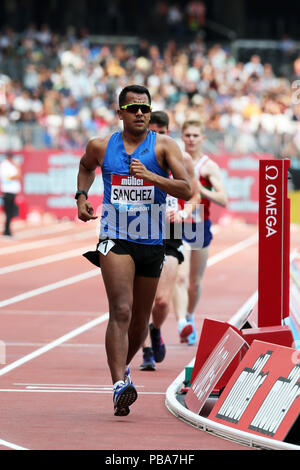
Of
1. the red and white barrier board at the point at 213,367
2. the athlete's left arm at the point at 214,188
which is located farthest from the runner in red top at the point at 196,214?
the red and white barrier board at the point at 213,367

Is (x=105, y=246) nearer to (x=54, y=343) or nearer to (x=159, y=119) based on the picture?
(x=159, y=119)

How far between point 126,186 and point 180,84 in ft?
94.4

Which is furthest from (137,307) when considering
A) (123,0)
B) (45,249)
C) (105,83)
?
(123,0)

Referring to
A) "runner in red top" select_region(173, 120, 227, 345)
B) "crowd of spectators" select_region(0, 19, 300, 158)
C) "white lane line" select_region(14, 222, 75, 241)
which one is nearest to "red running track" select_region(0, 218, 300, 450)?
"runner in red top" select_region(173, 120, 227, 345)

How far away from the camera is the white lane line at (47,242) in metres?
24.6

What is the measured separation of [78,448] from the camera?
6723 millimetres

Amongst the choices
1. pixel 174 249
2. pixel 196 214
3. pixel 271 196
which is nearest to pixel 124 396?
pixel 271 196

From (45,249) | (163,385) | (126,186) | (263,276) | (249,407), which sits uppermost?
(126,186)

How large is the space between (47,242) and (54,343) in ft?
48.3

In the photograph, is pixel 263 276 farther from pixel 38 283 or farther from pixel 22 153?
pixel 22 153

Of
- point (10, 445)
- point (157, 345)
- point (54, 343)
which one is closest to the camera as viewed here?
point (10, 445)

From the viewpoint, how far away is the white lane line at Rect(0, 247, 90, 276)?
20641 mm

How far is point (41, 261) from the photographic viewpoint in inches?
877

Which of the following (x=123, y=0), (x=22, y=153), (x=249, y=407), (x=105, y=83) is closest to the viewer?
(x=249, y=407)
